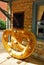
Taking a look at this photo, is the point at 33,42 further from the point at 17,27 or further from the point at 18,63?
the point at 17,27

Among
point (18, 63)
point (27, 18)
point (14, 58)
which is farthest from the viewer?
point (27, 18)

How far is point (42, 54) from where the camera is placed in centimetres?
530

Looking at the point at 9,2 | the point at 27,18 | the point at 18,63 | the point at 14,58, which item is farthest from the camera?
the point at 9,2

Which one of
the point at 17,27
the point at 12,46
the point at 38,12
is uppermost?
the point at 38,12

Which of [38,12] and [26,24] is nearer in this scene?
[38,12]

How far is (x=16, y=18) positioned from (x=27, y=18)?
54 cm

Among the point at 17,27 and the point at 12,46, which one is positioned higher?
the point at 17,27

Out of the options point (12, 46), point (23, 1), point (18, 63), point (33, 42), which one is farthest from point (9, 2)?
point (18, 63)

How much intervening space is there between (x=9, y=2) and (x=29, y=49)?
2384mm

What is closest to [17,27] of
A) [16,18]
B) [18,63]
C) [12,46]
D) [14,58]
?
[16,18]

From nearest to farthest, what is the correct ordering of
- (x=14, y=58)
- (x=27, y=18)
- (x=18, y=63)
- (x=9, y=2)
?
1. (x=18, y=63)
2. (x=14, y=58)
3. (x=27, y=18)
4. (x=9, y=2)

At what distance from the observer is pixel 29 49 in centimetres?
485

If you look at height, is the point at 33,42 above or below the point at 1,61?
above

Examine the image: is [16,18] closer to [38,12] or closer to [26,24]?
[26,24]
